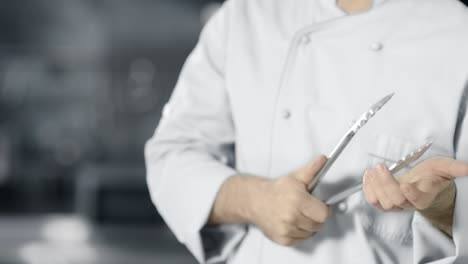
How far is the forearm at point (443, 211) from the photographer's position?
0.59 meters

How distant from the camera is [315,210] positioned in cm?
63

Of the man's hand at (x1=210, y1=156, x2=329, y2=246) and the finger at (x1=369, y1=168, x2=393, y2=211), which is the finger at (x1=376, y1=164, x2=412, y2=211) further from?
the man's hand at (x1=210, y1=156, x2=329, y2=246)

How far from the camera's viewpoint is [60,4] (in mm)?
4281

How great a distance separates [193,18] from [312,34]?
3.64m

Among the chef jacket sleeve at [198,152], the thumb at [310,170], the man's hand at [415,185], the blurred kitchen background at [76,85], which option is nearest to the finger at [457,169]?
the man's hand at [415,185]

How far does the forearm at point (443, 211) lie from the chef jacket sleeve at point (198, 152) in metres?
0.23

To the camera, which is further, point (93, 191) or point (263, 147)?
point (93, 191)

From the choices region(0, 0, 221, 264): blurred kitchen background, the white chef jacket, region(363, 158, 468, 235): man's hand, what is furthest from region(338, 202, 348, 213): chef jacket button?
region(0, 0, 221, 264): blurred kitchen background

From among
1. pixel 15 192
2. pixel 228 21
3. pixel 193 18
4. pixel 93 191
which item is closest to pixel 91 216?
pixel 93 191

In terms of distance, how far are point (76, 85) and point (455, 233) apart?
13.1ft

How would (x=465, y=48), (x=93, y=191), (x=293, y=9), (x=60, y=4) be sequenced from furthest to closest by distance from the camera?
(x=60, y=4) → (x=93, y=191) → (x=293, y=9) → (x=465, y=48)

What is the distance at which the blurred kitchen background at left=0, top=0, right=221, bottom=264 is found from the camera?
426 centimetres

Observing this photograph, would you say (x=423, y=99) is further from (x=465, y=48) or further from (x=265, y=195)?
(x=265, y=195)

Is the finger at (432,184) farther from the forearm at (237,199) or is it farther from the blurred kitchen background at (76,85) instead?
the blurred kitchen background at (76,85)
